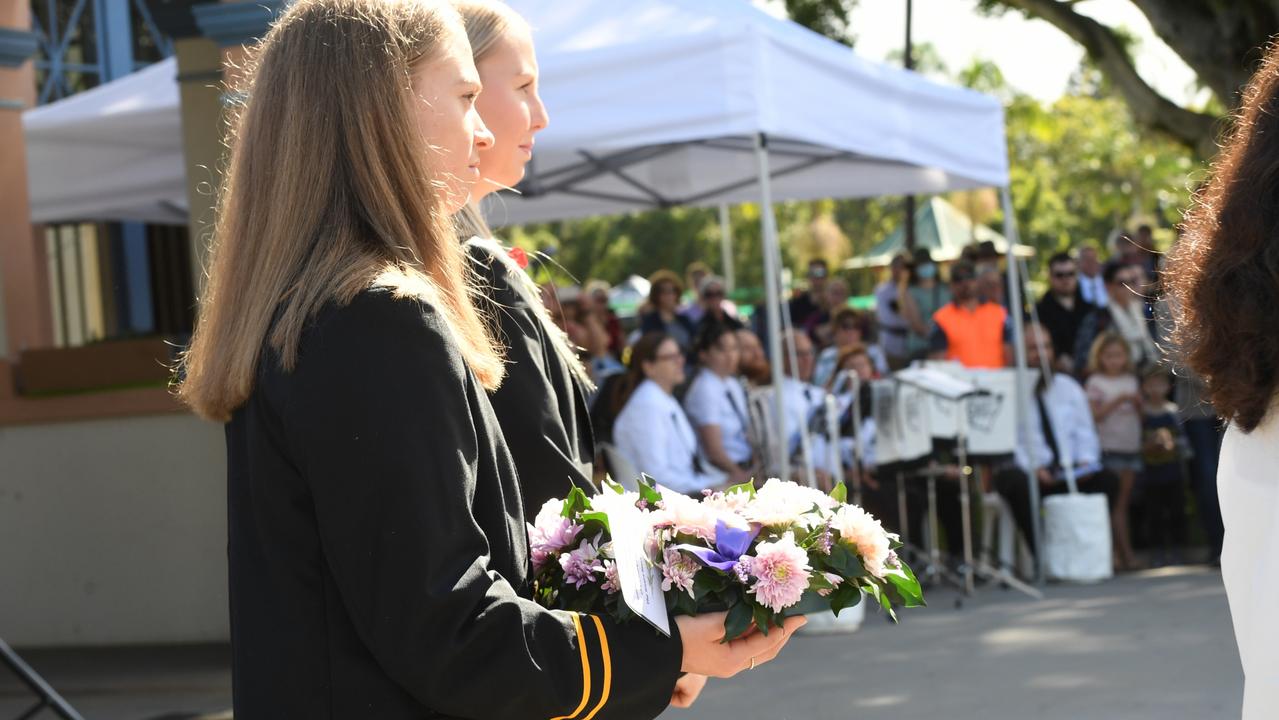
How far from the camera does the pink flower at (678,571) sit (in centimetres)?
175

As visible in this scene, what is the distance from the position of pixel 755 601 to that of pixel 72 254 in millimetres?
11118

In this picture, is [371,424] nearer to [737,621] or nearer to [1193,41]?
[737,621]

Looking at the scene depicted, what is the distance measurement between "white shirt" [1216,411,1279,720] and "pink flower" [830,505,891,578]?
404 millimetres

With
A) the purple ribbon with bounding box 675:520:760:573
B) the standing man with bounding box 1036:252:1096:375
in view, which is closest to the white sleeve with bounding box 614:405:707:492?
the standing man with bounding box 1036:252:1096:375

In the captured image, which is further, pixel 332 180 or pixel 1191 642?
pixel 1191 642

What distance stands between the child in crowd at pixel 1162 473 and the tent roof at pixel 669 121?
6.66ft

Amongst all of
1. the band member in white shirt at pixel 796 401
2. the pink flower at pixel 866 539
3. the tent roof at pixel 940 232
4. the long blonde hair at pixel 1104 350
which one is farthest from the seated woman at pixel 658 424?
the tent roof at pixel 940 232

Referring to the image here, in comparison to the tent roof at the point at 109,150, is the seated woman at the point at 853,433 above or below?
below

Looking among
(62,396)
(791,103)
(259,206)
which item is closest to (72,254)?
(62,396)

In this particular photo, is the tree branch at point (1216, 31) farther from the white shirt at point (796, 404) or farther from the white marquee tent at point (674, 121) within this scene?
the white shirt at point (796, 404)

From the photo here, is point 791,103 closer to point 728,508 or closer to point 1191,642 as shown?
point 1191,642

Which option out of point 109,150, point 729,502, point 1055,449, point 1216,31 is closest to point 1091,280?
point 1216,31

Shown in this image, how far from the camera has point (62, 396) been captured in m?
7.34

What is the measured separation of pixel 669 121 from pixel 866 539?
508 centimetres
